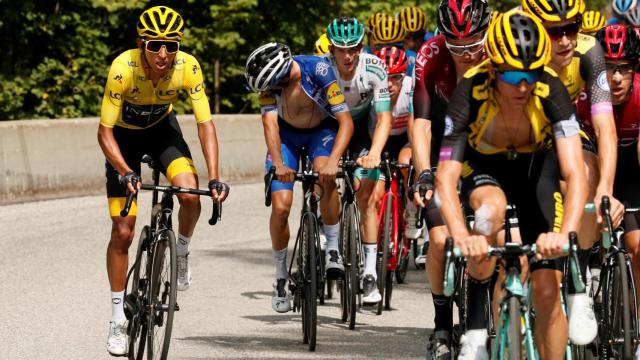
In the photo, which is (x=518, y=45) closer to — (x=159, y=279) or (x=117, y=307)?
(x=159, y=279)

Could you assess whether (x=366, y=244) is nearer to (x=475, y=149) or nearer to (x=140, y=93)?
(x=140, y=93)

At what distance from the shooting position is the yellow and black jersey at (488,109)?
6.63m

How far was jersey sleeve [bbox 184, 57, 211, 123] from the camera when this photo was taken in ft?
30.1

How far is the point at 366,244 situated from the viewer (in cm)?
1094

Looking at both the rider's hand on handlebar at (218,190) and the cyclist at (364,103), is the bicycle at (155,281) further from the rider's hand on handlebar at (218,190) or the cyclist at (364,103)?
the cyclist at (364,103)

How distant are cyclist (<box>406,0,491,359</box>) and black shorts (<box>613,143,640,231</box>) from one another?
1.03 meters

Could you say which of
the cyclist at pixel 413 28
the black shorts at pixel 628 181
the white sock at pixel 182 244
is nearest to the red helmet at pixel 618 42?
the black shorts at pixel 628 181

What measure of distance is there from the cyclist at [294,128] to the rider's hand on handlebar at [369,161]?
0.22 m

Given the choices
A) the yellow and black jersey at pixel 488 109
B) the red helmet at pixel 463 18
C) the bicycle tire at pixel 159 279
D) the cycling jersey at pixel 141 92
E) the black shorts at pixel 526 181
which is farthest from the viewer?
the cycling jersey at pixel 141 92

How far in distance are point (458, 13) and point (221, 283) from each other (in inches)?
184

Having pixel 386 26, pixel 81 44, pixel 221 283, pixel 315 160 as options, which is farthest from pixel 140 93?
pixel 81 44

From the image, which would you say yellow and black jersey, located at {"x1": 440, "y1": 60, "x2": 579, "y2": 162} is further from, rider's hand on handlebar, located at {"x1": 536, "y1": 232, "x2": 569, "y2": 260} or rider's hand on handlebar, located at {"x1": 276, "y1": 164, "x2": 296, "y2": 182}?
rider's hand on handlebar, located at {"x1": 276, "y1": 164, "x2": 296, "y2": 182}

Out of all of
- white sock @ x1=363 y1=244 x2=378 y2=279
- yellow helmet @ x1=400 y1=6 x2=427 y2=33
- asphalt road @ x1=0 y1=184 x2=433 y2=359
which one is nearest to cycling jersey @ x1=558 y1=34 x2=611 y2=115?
asphalt road @ x1=0 y1=184 x2=433 y2=359

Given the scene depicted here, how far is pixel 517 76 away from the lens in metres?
6.52
